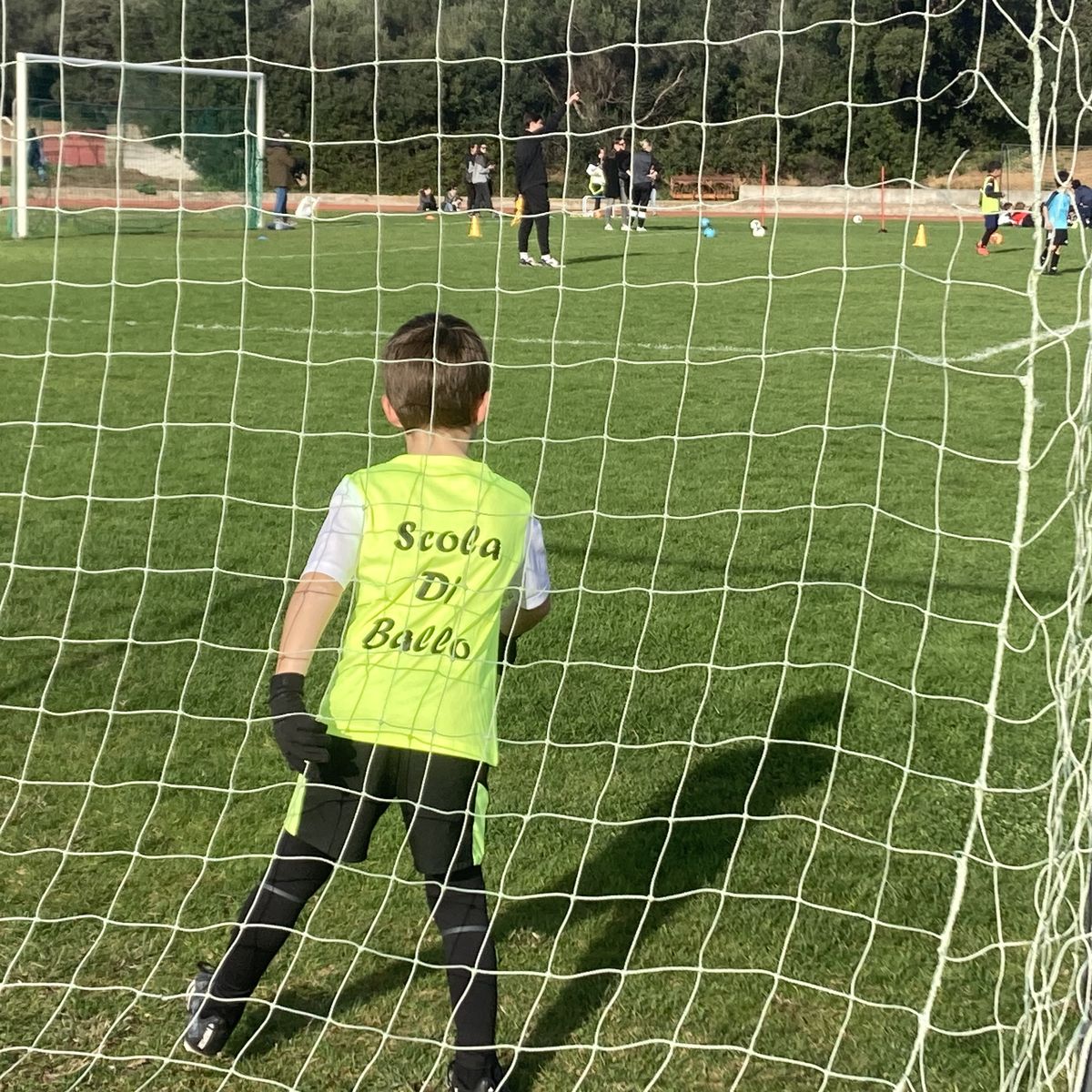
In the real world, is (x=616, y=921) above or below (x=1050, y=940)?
below

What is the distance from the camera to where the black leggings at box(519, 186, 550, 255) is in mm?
13727

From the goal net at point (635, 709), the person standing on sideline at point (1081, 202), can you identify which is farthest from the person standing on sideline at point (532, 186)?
the person standing on sideline at point (1081, 202)

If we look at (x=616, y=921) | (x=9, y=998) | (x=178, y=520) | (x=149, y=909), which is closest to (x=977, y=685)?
(x=616, y=921)

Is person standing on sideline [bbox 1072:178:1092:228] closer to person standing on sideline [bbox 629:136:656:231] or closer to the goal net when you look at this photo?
the goal net

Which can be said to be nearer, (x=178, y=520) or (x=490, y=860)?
(x=490, y=860)

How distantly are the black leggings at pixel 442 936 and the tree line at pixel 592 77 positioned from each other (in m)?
1.70

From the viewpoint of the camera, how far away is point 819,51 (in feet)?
35.4

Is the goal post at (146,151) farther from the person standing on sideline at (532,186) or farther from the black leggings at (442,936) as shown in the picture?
the black leggings at (442,936)

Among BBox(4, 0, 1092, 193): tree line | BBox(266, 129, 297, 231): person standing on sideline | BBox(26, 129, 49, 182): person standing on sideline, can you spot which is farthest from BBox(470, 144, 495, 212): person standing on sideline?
BBox(26, 129, 49, 182): person standing on sideline

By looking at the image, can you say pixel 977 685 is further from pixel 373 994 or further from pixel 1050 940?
pixel 373 994

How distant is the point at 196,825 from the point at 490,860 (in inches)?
29.9

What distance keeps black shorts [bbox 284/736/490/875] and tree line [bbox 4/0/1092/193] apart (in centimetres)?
154

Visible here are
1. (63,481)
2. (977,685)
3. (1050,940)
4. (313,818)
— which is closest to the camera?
(1050,940)

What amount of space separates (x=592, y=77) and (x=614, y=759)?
24.5 meters
